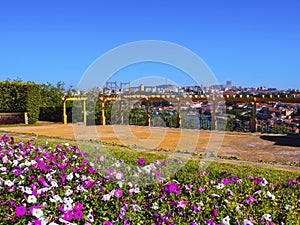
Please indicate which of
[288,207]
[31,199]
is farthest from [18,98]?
[288,207]

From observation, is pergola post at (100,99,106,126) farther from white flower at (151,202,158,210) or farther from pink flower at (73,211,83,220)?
pink flower at (73,211,83,220)

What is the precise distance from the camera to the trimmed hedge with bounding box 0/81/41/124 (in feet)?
49.5

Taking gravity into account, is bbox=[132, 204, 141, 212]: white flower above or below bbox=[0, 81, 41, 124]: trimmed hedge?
below

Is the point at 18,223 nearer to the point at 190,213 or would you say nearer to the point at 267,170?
the point at 190,213

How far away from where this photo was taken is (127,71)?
25.6 ft

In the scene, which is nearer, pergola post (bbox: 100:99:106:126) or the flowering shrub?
the flowering shrub

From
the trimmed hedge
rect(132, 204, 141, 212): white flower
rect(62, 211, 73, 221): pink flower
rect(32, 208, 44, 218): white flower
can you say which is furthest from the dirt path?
the trimmed hedge

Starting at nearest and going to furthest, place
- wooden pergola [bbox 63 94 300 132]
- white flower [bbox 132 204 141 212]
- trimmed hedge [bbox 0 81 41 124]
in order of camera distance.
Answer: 1. white flower [bbox 132 204 141 212]
2. wooden pergola [bbox 63 94 300 132]
3. trimmed hedge [bbox 0 81 41 124]

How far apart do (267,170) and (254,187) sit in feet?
4.01

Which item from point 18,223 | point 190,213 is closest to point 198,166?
point 190,213

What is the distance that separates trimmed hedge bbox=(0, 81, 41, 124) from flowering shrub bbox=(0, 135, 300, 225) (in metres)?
10.7

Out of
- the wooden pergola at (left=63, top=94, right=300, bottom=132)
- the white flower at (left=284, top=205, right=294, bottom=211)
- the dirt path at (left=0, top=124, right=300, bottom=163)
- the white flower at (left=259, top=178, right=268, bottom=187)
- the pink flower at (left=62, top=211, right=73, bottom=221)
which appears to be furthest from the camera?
the wooden pergola at (left=63, top=94, right=300, bottom=132)

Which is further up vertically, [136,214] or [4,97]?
[4,97]

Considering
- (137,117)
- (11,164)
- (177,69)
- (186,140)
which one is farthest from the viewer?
(137,117)
